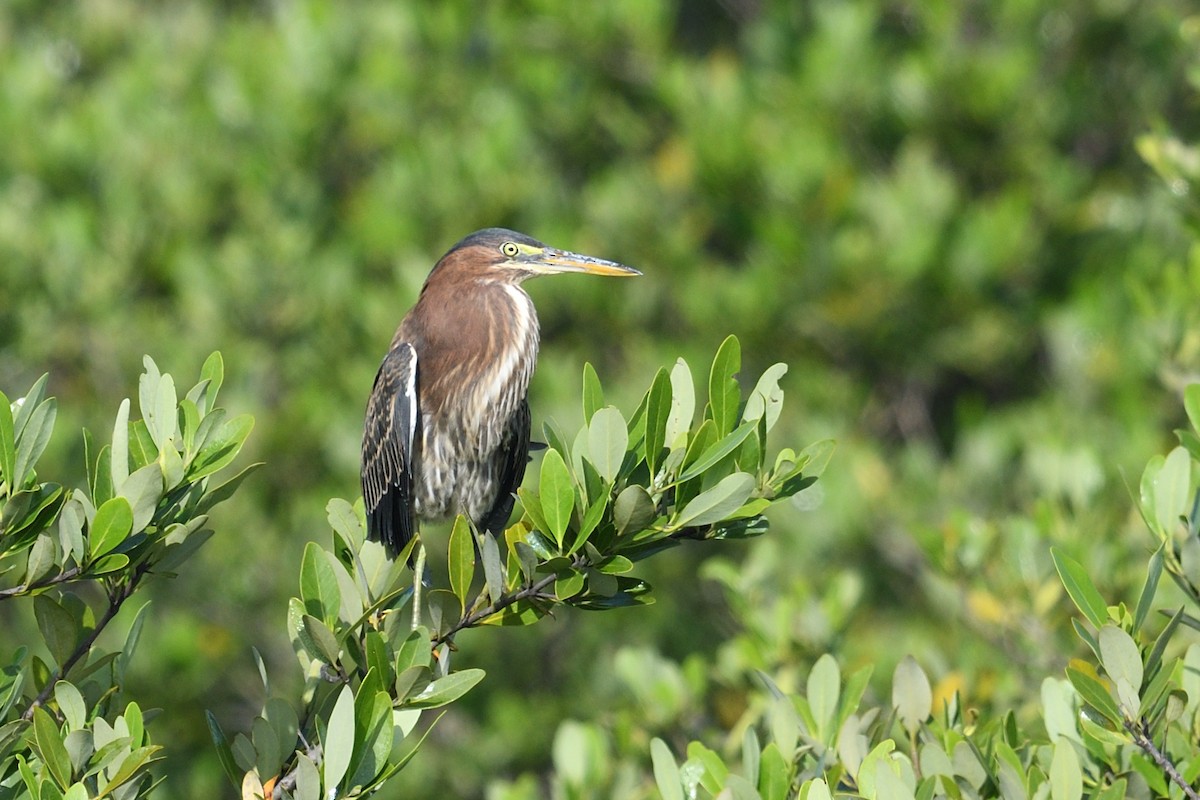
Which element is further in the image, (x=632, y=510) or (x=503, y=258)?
(x=503, y=258)

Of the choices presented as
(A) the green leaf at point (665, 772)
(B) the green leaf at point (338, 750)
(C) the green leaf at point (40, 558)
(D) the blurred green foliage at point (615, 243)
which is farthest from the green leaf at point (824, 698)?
(D) the blurred green foliage at point (615, 243)

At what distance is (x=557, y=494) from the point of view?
2.38 m

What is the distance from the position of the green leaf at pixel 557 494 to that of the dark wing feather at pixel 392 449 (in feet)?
5.42

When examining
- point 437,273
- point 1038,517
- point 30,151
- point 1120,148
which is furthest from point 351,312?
point 1120,148

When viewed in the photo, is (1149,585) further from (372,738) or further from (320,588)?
(320,588)

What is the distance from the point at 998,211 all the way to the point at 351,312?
136 inches

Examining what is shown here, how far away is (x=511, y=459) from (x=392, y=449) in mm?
325

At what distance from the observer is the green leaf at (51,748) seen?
2.21 meters

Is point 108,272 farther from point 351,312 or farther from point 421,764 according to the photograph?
point 421,764

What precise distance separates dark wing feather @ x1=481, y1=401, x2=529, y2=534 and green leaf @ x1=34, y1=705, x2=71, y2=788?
1824 mm

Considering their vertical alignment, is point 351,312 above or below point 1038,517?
below

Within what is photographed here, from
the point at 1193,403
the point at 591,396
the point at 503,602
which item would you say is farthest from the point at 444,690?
the point at 1193,403

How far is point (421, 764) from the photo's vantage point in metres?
7.13

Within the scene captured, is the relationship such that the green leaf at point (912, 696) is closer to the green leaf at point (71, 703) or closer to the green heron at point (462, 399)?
the green heron at point (462, 399)
